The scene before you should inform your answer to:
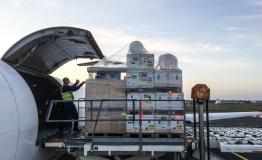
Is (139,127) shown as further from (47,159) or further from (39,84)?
(39,84)

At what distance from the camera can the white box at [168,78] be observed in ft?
36.8

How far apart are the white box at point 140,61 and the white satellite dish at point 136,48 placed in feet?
0.84

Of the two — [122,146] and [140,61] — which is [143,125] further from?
[140,61]

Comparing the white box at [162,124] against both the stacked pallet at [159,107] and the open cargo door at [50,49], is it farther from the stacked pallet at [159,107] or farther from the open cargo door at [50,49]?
the open cargo door at [50,49]

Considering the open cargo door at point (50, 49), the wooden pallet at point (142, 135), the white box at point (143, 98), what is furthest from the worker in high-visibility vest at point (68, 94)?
the white box at point (143, 98)

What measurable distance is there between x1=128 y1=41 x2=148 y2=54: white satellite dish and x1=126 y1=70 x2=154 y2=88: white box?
2.30 ft

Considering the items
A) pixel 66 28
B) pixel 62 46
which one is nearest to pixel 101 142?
pixel 66 28

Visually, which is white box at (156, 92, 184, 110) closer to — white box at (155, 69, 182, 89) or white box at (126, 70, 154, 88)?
white box at (155, 69, 182, 89)

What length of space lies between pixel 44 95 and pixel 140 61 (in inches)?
204

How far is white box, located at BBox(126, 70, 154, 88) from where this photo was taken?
1124 centimetres

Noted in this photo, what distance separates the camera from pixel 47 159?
43.9ft

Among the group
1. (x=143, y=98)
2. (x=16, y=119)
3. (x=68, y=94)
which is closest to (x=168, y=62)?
(x=143, y=98)

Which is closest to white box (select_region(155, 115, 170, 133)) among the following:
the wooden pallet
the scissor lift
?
the wooden pallet

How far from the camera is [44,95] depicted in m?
15.5
